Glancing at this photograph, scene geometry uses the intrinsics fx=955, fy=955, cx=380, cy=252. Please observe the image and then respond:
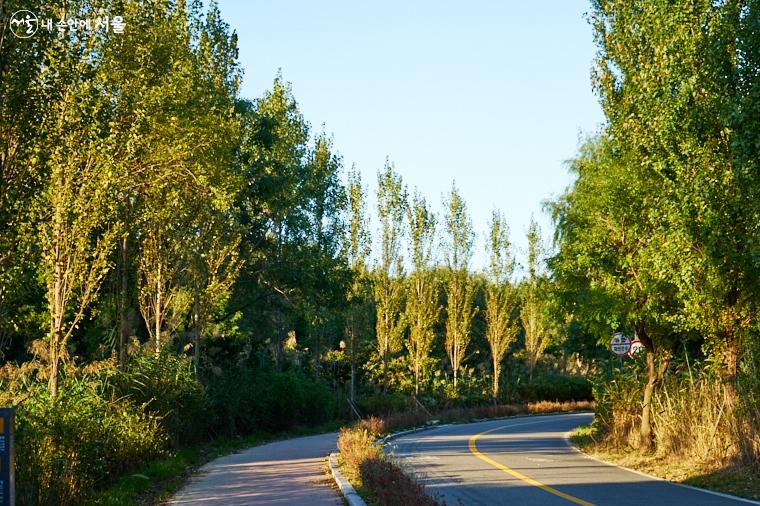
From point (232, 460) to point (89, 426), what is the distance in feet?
25.0

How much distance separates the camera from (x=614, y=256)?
23.5m

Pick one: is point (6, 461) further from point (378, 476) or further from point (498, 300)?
point (498, 300)

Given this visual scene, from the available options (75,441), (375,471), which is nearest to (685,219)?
(375,471)

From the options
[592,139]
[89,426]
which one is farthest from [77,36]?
[592,139]

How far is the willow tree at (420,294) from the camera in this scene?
160 ft

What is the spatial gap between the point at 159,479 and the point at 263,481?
2.06 meters

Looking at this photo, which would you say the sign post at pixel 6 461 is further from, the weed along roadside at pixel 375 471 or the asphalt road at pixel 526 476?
the asphalt road at pixel 526 476

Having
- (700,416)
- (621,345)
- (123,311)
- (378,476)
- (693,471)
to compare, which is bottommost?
(693,471)

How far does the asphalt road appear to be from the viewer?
15.6 metres

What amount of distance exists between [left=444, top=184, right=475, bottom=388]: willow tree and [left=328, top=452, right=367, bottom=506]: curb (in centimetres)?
3204

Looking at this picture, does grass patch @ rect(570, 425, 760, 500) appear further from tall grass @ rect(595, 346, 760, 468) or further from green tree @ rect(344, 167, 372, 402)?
green tree @ rect(344, 167, 372, 402)

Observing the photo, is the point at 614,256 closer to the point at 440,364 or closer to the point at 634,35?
the point at 634,35

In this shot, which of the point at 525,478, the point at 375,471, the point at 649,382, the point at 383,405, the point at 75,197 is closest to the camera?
the point at 375,471

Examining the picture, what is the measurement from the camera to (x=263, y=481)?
17.5 m
